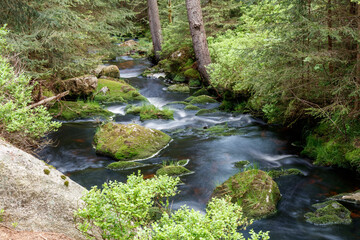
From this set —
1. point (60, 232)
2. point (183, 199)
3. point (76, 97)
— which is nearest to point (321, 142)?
point (183, 199)

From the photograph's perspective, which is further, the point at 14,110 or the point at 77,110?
the point at 77,110

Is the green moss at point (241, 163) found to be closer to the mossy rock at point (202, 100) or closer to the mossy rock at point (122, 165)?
the mossy rock at point (122, 165)

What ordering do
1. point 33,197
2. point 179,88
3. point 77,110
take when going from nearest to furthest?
point 33,197 → point 77,110 → point 179,88

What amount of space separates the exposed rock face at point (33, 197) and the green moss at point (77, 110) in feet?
25.5

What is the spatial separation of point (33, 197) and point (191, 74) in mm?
13537

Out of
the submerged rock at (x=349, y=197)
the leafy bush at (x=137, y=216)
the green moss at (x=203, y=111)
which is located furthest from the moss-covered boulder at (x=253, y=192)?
the green moss at (x=203, y=111)

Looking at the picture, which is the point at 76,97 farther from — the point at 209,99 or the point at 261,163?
the point at 261,163

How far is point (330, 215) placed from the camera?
19.3 ft

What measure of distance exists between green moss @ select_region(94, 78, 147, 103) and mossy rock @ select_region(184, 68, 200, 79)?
3283 mm

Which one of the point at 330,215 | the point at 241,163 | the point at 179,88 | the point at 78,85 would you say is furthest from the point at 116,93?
the point at 330,215

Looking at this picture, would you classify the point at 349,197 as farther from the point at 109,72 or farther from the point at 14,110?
the point at 109,72

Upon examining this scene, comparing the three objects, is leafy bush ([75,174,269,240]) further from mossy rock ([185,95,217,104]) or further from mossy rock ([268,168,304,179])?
mossy rock ([185,95,217,104])

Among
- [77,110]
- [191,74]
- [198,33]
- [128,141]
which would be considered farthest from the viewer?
[191,74]

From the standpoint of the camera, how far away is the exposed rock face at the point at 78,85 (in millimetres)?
12780
